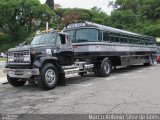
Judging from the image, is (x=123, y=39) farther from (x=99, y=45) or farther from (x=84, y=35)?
(x=84, y=35)

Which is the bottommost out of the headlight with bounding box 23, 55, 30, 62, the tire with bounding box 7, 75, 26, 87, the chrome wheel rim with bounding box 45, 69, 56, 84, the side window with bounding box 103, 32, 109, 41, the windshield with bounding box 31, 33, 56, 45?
the tire with bounding box 7, 75, 26, 87

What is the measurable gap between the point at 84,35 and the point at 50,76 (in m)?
4.65

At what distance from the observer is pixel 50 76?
11945 mm

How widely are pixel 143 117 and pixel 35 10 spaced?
183ft

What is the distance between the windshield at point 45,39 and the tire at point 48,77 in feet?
4.19

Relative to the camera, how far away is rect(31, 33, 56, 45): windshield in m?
12.9

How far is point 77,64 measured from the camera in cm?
1424

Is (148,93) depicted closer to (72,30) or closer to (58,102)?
(58,102)

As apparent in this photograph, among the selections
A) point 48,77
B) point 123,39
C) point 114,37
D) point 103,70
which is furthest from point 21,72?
point 123,39

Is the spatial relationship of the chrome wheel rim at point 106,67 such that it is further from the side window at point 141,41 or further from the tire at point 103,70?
the side window at point 141,41

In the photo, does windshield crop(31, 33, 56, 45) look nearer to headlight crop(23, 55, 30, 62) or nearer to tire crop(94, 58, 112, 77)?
headlight crop(23, 55, 30, 62)

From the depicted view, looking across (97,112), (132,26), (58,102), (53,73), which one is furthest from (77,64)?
(132,26)

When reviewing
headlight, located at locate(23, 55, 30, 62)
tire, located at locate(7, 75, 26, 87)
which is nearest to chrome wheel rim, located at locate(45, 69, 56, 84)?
headlight, located at locate(23, 55, 30, 62)

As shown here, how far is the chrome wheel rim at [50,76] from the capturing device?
1179 centimetres
